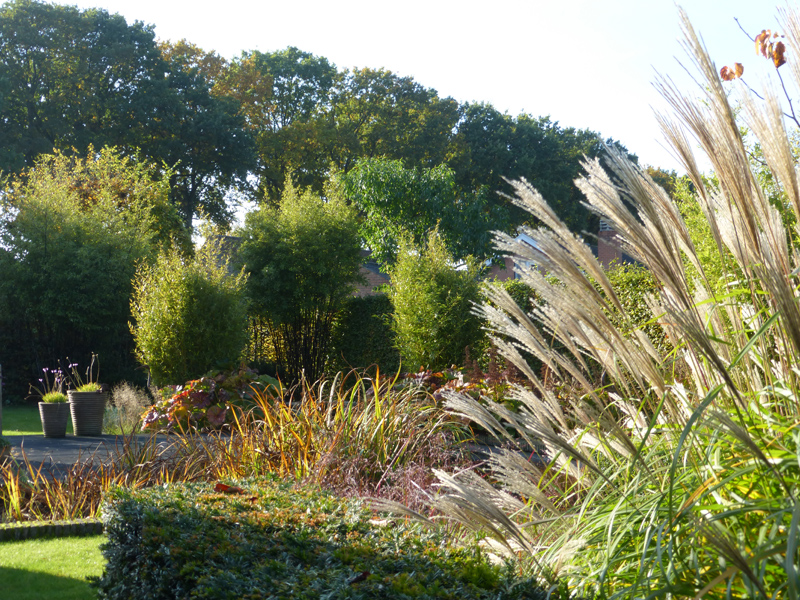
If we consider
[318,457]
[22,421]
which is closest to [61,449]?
[22,421]

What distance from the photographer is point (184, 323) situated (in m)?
10.3

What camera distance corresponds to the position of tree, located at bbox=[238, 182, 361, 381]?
13.4 metres

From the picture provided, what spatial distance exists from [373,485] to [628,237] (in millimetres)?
1939

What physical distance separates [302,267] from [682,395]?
1200cm

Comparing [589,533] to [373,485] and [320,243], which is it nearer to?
[373,485]

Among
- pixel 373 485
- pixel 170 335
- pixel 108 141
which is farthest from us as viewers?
pixel 108 141

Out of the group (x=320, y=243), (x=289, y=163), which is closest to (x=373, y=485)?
(x=320, y=243)

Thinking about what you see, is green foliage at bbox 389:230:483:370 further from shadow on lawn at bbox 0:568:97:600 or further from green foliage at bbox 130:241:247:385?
shadow on lawn at bbox 0:568:97:600

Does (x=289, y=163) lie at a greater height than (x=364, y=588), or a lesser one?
greater

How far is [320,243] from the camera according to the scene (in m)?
13.4

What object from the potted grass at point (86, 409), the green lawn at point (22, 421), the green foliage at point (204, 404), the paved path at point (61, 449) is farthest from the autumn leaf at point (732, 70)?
the green lawn at point (22, 421)

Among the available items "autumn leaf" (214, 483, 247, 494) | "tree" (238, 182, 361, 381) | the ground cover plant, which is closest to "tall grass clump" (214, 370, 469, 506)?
the ground cover plant

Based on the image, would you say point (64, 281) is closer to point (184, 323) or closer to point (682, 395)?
point (184, 323)

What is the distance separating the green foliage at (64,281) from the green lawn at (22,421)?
1018 millimetres
